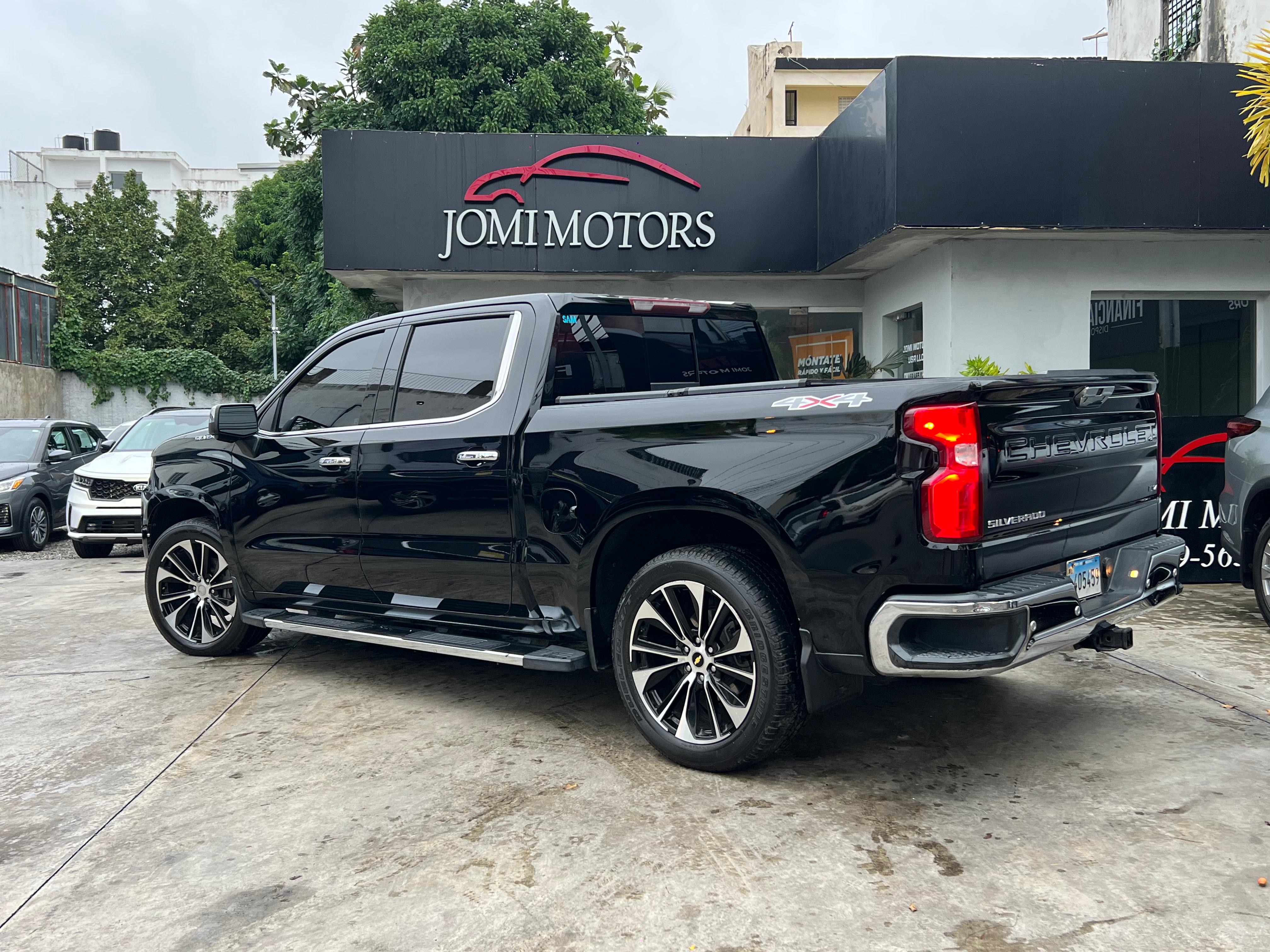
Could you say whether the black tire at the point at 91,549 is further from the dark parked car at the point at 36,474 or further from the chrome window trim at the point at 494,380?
the chrome window trim at the point at 494,380

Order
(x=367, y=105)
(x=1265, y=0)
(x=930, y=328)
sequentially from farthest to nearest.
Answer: (x=367, y=105), (x=1265, y=0), (x=930, y=328)

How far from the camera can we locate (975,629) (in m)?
3.47

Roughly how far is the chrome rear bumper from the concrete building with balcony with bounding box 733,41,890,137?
1846 inches

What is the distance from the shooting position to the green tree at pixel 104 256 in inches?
1596

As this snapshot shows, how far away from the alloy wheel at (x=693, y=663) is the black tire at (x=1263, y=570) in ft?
14.1

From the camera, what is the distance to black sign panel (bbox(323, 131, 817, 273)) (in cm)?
1237

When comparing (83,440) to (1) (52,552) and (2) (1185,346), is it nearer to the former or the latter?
(1) (52,552)

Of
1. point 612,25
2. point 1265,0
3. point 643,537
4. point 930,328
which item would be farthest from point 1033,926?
point 612,25

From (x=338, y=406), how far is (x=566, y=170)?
7630 mm

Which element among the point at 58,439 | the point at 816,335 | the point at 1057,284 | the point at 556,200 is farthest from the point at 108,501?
the point at 1057,284

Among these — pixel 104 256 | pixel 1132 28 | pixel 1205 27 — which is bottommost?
pixel 1205 27

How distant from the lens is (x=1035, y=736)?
4.51m

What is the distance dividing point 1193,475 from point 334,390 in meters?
6.40

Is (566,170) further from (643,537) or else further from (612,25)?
(612,25)
